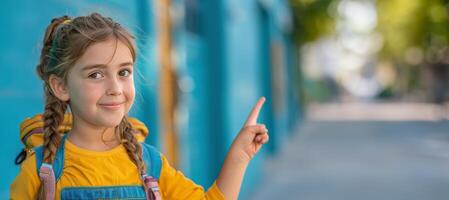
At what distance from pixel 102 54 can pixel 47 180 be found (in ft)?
1.11

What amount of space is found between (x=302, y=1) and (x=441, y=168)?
12642mm

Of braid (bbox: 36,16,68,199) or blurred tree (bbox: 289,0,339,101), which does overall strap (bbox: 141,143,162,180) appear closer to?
braid (bbox: 36,16,68,199)

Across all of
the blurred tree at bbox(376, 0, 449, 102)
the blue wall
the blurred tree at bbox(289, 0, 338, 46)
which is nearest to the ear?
the blue wall

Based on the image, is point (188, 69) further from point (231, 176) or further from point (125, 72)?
point (125, 72)

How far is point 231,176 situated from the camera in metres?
1.90

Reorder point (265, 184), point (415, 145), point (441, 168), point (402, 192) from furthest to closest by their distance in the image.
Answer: point (415, 145)
point (441, 168)
point (265, 184)
point (402, 192)

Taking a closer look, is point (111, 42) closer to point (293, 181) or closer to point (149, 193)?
point (149, 193)

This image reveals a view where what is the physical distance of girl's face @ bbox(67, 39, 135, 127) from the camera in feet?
5.46

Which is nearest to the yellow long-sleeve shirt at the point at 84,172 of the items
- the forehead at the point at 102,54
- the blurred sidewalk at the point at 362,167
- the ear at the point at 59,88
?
the ear at the point at 59,88

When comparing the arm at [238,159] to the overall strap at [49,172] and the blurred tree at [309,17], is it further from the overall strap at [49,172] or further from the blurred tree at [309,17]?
the blurred tree at [309,17]

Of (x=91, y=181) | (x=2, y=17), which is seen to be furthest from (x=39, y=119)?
(x=2, y=17)

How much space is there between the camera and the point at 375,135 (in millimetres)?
17641

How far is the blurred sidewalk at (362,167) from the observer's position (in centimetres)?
823

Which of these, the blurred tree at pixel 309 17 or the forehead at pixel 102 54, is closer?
Answer: the forehead at pixel 102 54
